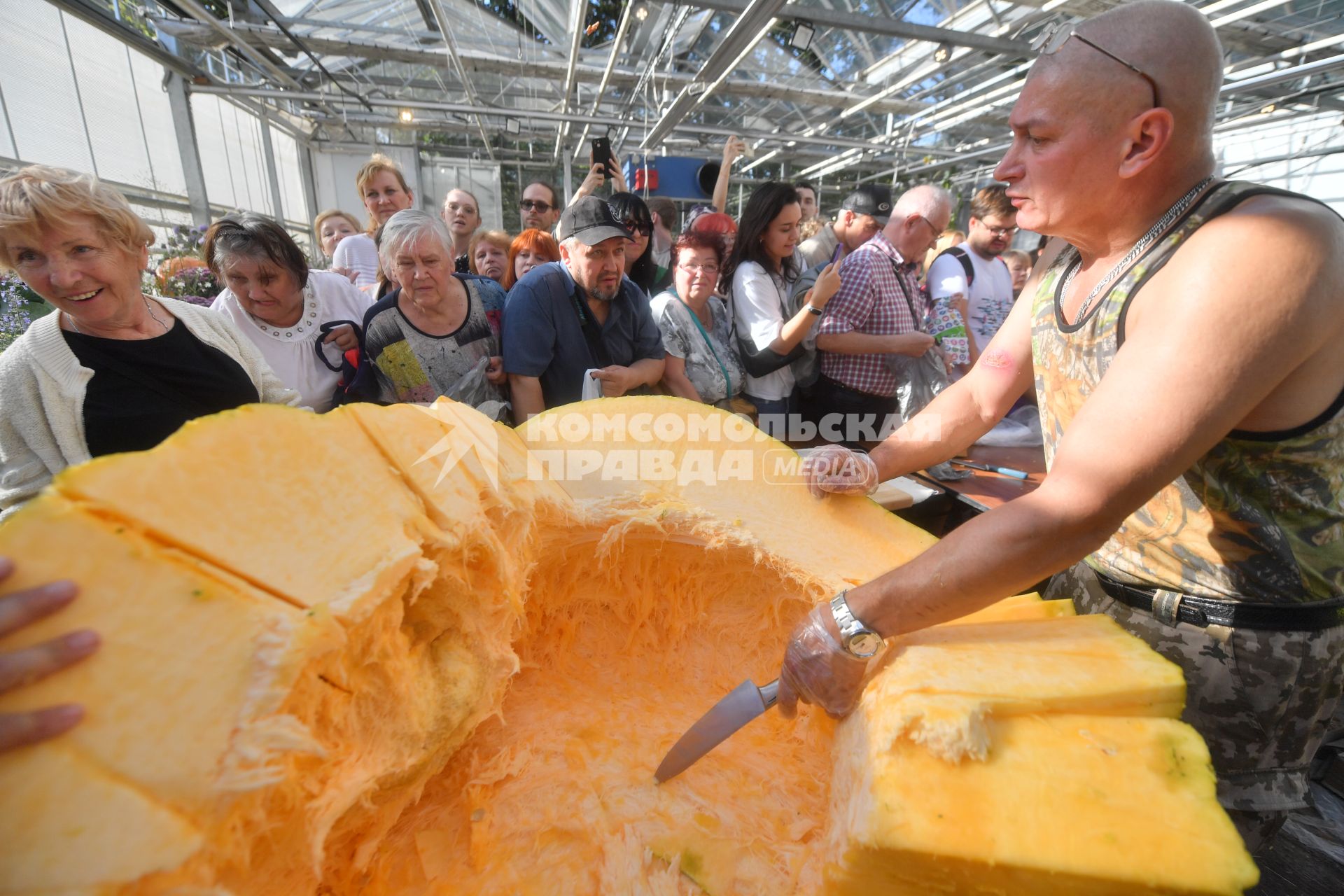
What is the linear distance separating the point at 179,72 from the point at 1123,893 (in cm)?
1221

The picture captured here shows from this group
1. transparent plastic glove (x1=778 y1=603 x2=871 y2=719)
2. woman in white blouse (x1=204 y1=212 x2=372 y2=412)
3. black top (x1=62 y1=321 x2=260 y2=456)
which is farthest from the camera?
woman in white blouse (x1=204 y1=212 x2=372 y2=412)

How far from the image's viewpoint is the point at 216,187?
1052 centimetres

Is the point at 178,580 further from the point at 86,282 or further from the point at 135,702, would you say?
the point at 86,282

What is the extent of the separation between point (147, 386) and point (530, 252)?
2.30 metres

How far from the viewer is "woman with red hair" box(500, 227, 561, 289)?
3.71 metres

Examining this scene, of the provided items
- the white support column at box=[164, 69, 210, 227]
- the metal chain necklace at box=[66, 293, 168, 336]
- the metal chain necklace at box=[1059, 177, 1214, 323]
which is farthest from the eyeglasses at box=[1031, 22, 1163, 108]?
the white support column at box=[164, 69, 210, 227]

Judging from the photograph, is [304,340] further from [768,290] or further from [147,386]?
[768,290]

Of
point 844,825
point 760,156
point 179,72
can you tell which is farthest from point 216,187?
point 844,825

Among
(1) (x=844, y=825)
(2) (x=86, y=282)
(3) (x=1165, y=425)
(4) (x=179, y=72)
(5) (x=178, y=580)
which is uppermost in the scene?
(4) (x=179, y=72)

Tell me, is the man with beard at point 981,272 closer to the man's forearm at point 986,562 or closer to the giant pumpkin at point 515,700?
the giant pumpkin at point 515,700

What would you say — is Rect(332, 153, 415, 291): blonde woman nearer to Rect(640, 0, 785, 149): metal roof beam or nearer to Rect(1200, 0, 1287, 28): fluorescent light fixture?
Rect(640, 0, 785, 149): metal roof beam

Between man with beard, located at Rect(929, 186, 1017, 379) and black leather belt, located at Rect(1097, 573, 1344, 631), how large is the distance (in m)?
3.03

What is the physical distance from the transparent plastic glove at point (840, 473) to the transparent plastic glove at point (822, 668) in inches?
18.0

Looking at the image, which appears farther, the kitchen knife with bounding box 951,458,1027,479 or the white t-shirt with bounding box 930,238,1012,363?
the white t-shirt with bounding box 930,238,1012,363
